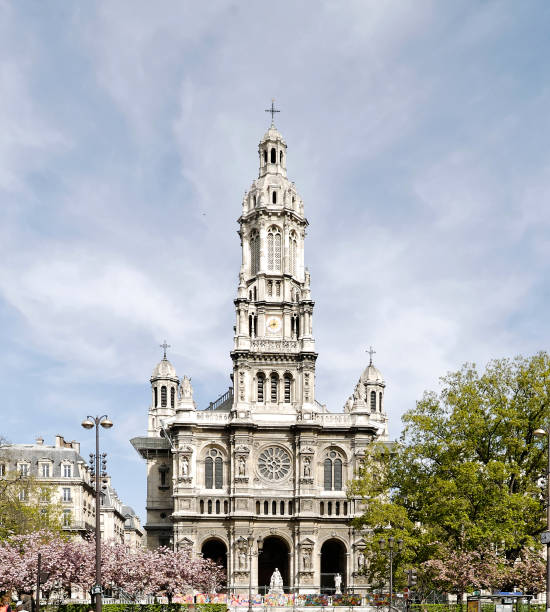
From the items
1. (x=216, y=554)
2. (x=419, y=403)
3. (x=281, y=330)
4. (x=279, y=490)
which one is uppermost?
(x=281, y=330)

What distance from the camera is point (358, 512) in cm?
7806

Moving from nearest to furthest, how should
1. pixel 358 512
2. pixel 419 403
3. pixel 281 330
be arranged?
pixel 419 403 < pixel 358 512 < pixel 281 330

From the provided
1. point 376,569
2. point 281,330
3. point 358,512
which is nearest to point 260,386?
point 281,330

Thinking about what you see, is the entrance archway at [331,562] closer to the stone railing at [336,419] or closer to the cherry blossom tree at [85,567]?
the stone railing at [336,419]

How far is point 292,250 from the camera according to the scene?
89.1 meters

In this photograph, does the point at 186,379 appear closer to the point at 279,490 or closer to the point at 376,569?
the point at 279,490

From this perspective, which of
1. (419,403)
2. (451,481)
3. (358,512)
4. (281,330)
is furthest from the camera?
(281,330)

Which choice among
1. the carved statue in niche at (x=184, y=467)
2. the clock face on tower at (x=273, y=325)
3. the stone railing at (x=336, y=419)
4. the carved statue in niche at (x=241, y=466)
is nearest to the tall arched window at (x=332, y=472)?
the stone railing at (x=336, y=419)

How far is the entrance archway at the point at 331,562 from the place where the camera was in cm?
7825

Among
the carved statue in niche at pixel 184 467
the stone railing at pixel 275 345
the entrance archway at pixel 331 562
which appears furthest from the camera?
the stone railing at pixel 275 345

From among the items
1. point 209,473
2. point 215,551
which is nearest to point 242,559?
point 215,551

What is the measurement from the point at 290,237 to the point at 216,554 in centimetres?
3265

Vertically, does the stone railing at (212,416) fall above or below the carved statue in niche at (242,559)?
above

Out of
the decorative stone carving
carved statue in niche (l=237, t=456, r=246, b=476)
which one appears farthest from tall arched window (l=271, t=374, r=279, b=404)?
carved statue in niche (l=237, t=456, r=246, b=476)
